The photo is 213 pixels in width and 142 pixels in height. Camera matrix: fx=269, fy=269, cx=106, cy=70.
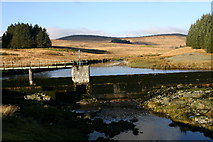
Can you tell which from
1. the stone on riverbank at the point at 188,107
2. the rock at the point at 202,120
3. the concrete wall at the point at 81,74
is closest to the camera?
the rock at the point at 202,120

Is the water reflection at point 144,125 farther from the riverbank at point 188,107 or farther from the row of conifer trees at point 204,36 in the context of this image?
the row of conifer trees at point 204,36

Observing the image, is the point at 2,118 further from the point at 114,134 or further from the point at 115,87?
the point at 115,87

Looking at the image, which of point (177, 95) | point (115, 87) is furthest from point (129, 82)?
point (177, 95)

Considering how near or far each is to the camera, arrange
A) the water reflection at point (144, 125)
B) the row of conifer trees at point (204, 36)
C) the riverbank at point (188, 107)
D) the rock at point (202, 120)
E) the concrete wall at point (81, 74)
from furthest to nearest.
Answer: the row of conifer trees at point (204, 36) < the concrete wall at point (81, 74) < the riverbank at point (188, 107) < the rock at point (202, 120) < the water reflection at point (144, 125)

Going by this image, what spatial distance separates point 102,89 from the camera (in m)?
51.0

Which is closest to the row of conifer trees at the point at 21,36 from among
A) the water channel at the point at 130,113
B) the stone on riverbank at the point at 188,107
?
the water channel at the point at 130,113

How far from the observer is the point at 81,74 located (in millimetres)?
54750

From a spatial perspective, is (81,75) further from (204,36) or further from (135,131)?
(204,36)

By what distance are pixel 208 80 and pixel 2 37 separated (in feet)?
356

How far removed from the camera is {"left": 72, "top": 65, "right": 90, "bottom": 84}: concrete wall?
54.3 meters

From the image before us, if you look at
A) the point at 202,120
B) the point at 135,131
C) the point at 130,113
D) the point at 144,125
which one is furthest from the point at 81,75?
the point at 202,120

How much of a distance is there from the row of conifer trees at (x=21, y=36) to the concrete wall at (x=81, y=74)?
8351cm

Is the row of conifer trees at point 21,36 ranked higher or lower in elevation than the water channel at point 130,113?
higher

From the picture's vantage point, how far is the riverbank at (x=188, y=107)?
96.7 ft
